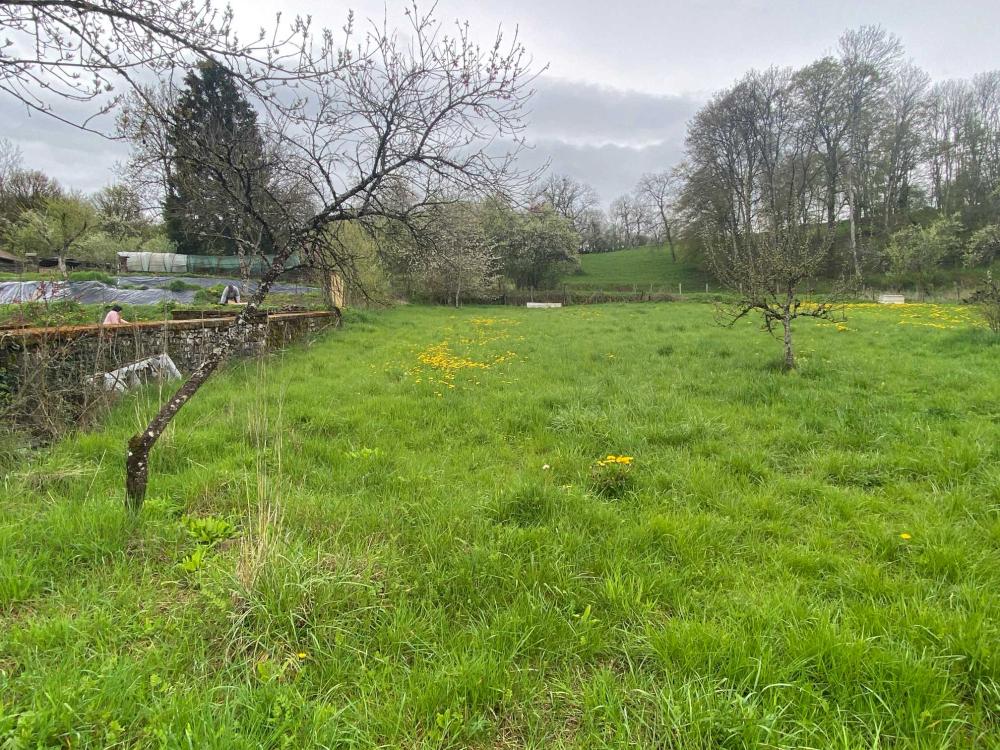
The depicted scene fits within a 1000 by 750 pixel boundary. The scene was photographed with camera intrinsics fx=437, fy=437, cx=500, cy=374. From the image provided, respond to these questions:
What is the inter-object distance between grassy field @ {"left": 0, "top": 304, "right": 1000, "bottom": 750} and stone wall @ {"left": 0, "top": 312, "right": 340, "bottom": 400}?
1071 millimetres

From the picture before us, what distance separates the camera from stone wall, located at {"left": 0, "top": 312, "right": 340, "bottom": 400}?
477 cm

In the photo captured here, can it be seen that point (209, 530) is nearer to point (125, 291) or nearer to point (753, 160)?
point (125, 291)

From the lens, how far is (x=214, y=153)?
3.26 m

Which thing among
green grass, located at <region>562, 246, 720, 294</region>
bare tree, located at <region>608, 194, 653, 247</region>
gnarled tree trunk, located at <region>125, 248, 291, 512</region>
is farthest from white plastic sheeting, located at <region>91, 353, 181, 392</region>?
bare tree, located at <region>608, 194, 653, 247</region>

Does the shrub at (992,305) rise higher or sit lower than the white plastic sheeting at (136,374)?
higher

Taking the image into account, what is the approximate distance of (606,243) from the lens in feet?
219

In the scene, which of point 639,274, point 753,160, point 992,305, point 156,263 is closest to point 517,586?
point 992,305

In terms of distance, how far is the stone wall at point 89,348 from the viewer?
15.6 feet

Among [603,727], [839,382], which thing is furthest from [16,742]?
[839,382]

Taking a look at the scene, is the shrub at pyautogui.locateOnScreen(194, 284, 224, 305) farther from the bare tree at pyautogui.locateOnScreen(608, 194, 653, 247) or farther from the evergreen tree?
the bare tree at pyautogui.locateOnScreen(608, 194, 653, 247)

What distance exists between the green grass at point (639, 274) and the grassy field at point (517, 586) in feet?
115

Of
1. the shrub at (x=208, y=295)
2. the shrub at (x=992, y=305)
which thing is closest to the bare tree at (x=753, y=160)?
the shrub at (x=992, y=305)

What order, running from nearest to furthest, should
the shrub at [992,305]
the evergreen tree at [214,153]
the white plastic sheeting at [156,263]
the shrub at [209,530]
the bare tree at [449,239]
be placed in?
the shrub at [209,530]
the evergreen tree at [214,153]
the bare tree at [449,239]
the shrub at [992,305]
the white plastic sheeting at [156,263]

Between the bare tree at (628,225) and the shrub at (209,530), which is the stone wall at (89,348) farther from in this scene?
the bare tree at (628,225)
